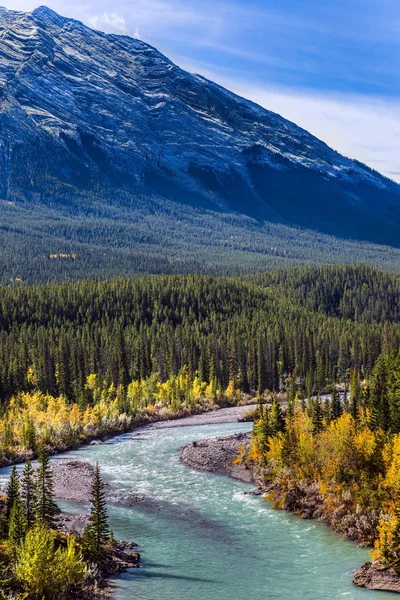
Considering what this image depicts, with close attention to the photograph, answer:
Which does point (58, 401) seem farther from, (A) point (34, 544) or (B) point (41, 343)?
(A) point (34, 544)

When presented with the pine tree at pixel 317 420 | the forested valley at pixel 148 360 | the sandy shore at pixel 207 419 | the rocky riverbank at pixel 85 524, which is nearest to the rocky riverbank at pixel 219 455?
the pine tree at pixel 317 420

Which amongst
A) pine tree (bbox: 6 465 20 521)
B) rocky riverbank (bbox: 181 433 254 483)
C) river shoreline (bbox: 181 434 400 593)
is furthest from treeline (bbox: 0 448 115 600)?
rocky riverbank (bbox: 181 433 254 483)

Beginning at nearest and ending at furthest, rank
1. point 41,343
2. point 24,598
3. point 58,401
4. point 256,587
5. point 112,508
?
point 24,598 → point 256,587 → point 112,508 → point 58,401 → point 41,343

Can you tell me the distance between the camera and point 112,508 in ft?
194

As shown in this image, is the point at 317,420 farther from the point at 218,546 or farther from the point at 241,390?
the point at 241,390

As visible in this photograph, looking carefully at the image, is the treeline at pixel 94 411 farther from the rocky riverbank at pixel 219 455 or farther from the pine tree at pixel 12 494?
the pine tree at pixel 12 494

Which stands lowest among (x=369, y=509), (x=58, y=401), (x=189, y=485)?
(x=58, y=401)

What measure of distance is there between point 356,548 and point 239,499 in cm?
1344

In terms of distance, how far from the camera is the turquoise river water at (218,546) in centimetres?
4312

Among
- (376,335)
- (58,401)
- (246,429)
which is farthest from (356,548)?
(376,335)

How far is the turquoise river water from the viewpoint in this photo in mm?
43125

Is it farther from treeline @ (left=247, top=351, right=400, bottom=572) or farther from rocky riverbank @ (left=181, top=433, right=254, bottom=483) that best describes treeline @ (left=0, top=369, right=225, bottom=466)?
treeline @ (left=247, top=351, right=400, bottom=572)

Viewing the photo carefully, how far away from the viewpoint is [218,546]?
5031 centimetres

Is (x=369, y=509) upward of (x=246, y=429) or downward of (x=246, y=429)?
upward
